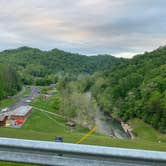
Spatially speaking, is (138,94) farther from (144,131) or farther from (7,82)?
(7,82)

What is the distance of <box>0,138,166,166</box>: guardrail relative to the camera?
197 centimetres

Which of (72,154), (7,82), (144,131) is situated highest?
(72,154)

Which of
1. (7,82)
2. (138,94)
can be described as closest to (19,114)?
(138,94)

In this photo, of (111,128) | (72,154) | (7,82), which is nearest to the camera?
(72,154)

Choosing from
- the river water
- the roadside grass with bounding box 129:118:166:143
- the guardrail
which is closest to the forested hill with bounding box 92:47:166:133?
the roadside grass with bounding box 129:118:166:143

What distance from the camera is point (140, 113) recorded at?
3188 cm

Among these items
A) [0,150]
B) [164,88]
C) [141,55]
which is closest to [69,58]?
[141,55]

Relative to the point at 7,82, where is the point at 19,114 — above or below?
below

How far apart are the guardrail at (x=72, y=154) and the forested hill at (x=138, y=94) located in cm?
2595

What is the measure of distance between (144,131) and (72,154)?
2621 centimetres

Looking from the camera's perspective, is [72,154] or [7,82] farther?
[7,82]

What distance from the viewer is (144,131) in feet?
89.7

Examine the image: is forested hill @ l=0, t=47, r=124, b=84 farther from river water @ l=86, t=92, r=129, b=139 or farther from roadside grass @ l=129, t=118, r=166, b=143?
roadside grass @ l=129, t=118, r=166, b=143

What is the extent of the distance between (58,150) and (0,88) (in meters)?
40.0
